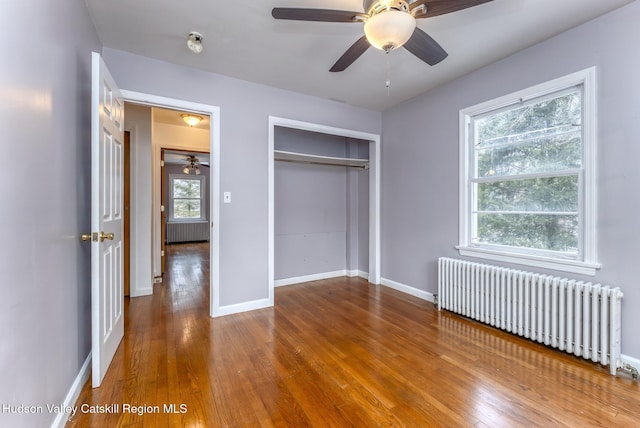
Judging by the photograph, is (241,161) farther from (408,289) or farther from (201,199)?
(201,199)

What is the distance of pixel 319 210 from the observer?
4.40 meters

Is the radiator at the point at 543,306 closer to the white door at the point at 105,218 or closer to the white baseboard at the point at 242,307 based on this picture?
the white baseboard at the point at 242,307

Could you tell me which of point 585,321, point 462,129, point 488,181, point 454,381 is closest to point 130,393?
point 454,381

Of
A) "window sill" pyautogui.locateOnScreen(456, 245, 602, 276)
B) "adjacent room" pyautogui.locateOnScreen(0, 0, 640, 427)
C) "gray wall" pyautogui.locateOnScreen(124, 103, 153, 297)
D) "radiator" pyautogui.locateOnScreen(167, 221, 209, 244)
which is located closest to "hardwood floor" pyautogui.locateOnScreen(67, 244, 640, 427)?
"adjacent room" pyautogui.locateOnScreen(0, 0, 640, 427)

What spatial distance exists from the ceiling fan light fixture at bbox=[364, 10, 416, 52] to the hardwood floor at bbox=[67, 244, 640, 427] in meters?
2.09

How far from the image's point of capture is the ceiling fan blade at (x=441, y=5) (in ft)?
4.81

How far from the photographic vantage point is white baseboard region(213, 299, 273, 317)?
115 inches

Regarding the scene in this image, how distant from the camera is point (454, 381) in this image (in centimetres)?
184

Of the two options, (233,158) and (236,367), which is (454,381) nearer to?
(236,367)

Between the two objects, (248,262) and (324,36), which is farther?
(248,262)

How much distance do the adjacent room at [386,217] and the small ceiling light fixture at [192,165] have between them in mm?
4181

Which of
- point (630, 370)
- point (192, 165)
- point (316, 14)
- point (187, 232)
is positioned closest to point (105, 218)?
point (316, 14)

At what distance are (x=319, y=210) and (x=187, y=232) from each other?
6288mm

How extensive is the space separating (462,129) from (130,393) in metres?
3.64
